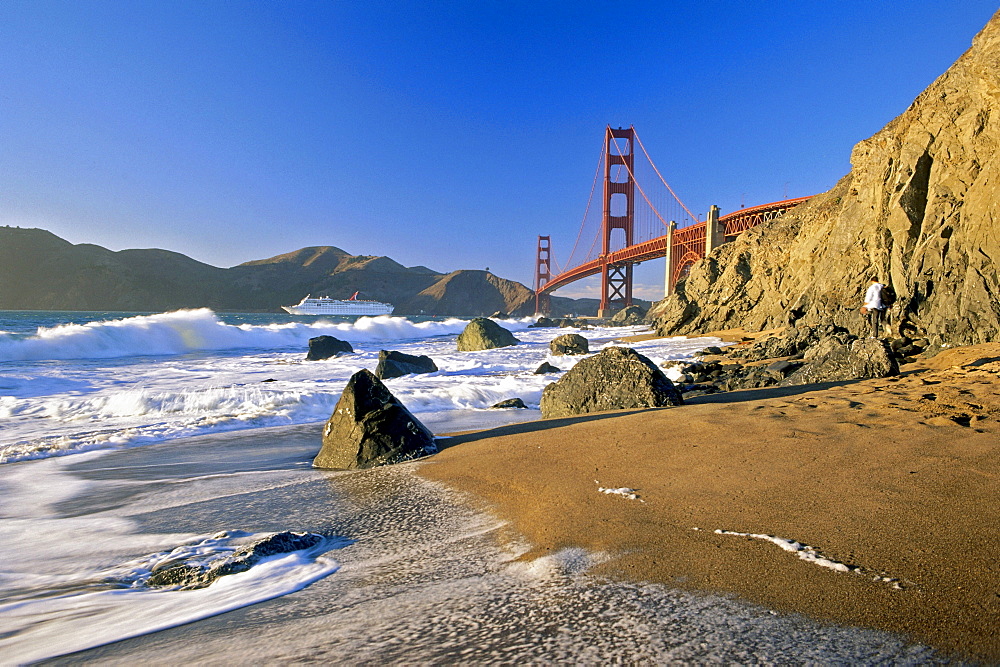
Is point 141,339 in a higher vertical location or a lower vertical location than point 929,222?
lower

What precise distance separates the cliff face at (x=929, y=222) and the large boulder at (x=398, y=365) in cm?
833

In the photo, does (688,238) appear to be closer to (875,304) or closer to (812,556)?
(875,304)

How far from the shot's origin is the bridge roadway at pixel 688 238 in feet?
87.0

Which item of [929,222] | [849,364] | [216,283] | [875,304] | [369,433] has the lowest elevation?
[369,433]

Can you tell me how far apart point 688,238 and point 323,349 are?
2524 centimetres

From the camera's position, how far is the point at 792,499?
228 centimetres

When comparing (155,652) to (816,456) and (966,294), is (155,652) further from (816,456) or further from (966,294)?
(966,294)

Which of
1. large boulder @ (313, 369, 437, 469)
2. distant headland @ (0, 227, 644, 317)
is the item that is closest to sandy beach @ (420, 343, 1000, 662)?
large boulder @ (313, 369, 437, 469)

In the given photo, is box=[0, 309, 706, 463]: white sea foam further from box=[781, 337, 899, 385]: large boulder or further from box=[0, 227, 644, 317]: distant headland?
box=[0, 227, 644, 317]: distant headland

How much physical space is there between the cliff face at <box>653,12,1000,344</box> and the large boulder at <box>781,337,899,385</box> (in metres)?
2.76

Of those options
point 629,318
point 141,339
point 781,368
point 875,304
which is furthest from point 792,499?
point 629,318

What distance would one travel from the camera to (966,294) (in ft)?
26.3

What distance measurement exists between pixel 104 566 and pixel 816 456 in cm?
348

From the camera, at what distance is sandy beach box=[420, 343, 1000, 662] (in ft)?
4.99
